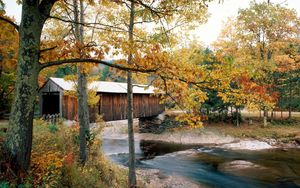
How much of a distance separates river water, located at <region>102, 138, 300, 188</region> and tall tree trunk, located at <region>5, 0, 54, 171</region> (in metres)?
12.0

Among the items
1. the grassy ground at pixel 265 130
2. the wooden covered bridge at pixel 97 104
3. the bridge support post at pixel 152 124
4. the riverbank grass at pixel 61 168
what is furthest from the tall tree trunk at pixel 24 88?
the bridge support post at pixel 152 124

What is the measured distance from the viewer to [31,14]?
193 inches

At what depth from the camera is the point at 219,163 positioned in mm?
19078

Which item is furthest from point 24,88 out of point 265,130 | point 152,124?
point 152,124

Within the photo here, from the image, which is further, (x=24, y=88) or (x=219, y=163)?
(x=219, y=163)

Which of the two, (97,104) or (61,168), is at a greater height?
(97,104)

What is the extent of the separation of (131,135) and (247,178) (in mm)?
8062

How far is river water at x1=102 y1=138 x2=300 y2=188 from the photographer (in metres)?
15.3

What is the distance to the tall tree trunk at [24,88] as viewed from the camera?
484cm

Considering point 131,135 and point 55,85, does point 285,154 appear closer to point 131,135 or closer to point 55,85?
point 131,135

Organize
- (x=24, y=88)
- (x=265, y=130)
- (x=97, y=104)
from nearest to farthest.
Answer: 1. (x=24, y=88)
2. (x=97, y=104)
3. (x=265, y=130)

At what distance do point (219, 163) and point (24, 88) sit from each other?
16.8 metres

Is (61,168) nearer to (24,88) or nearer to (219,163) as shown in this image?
(24,88)

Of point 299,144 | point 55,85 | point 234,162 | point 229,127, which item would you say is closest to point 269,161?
point 234,162
